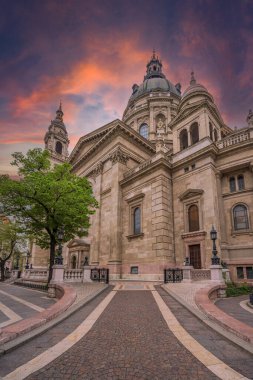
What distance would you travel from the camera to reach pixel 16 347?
172 inches

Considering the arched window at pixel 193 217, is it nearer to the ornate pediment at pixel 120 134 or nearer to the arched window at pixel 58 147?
the ornate pediment at pixel 120 134

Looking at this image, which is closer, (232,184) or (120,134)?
(232,184)

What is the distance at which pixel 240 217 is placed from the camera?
19953 mm

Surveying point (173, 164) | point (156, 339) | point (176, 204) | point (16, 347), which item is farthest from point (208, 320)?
point (173, 164)

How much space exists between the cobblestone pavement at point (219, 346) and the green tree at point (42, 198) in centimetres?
1217

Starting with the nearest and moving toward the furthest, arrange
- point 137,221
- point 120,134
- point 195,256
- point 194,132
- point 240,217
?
point 240,217, point 195,256, point 137,221, point 194,132, point 120,134

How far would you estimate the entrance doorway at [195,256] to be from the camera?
20188 millimetres

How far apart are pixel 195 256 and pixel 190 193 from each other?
19.3 ft

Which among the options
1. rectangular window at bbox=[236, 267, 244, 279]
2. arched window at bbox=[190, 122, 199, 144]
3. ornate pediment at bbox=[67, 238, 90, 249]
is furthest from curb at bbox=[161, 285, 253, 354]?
ornate pediment at bbox=[67, 238, 90, 249]

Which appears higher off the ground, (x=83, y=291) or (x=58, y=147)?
(x=58, y=147)

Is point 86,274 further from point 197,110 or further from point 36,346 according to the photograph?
point 197,110

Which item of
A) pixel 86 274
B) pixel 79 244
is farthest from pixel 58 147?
pixel 86 274

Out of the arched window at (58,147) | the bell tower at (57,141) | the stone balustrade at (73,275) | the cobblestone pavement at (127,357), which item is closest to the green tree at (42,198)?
the stone balustrade at (73,275)

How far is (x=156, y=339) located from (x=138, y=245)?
18.8 metres
